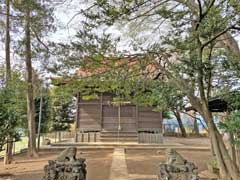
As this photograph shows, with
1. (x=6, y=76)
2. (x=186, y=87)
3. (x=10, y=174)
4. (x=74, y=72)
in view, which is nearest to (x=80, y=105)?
(x=6, y=76)

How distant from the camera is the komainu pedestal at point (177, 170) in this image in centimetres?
389

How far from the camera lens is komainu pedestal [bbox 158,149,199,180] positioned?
3.89 meters

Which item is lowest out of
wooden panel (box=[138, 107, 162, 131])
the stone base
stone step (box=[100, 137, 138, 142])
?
stone step (box=[100, 137, 138, 142])

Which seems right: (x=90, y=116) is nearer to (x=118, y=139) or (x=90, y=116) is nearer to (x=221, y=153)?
(x=118, y=139)

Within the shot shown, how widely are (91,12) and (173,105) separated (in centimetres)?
280

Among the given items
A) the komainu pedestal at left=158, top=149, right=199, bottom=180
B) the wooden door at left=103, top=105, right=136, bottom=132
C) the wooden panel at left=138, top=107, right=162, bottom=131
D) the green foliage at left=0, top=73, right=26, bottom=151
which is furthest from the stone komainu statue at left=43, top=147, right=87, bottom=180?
the wooden panel at left=138, top=107, right=162, bottom=131

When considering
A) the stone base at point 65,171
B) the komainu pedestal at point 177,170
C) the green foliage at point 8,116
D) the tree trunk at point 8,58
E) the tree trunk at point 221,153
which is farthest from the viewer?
the tree trunk at point 8,58

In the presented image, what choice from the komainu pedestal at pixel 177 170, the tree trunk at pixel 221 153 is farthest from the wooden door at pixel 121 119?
the komainu pedestal at pixel 177 170

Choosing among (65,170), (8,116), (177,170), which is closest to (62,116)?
(8,116)

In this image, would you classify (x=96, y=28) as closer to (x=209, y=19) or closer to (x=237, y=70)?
(x=209, y=19)

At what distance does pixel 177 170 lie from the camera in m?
3.94

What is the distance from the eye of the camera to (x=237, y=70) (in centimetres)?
504

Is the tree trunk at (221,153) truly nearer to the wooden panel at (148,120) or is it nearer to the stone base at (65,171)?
the stone base at (65,171)

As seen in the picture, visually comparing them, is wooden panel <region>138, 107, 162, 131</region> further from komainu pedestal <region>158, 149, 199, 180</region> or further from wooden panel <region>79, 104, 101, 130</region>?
komainu pedestal <region>158, 149, 199, 180</region>
